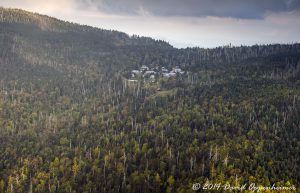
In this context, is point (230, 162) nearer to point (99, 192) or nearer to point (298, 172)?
point (298, 172)

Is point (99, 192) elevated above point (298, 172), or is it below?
below

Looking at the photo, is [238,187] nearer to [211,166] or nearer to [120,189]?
[211,166]

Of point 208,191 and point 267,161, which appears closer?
point 208,191

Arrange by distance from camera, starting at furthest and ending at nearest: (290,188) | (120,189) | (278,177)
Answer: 1. (120,189)
2. (278,177)
3. (290,188)

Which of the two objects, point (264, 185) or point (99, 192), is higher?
point (264, 185)

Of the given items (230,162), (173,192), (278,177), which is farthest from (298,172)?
(173,192)

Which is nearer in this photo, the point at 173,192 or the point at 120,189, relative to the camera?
the point at 173,192

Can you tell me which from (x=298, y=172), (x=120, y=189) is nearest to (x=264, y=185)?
(x=298, y=172)

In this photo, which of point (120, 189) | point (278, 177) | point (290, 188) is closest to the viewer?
point (290, 188)
